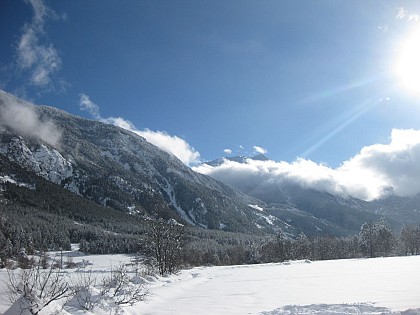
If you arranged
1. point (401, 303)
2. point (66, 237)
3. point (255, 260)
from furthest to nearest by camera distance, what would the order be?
1. point (66, 237)
2. point (255, 260)
3. point (401, 303)

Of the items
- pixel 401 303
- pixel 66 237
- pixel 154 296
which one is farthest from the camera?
pixel 66 237

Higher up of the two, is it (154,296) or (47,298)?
(47,298)

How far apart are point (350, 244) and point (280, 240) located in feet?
151

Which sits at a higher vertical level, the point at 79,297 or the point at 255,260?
the point at 79,297

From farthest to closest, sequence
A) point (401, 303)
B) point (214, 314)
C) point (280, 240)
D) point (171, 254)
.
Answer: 1. point (280, 240)
2. point (171, 254)
3. point (214, 314)
4. point (401, 303)

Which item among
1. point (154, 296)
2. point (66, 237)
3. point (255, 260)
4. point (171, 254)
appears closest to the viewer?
point (154, 296)

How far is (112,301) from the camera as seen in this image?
1528 centimetres

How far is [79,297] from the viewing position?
45.7 feet

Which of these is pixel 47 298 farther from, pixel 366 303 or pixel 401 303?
pixel 401 303

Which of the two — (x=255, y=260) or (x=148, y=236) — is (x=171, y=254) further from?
(x=255, y=260)

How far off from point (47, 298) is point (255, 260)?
12551cm

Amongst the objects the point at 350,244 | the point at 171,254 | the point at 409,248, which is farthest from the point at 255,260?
the point at 171,254

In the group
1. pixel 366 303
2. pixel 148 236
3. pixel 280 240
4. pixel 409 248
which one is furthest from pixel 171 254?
pixel 409 248

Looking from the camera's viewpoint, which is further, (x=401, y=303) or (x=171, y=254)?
(x=171, y=254)
